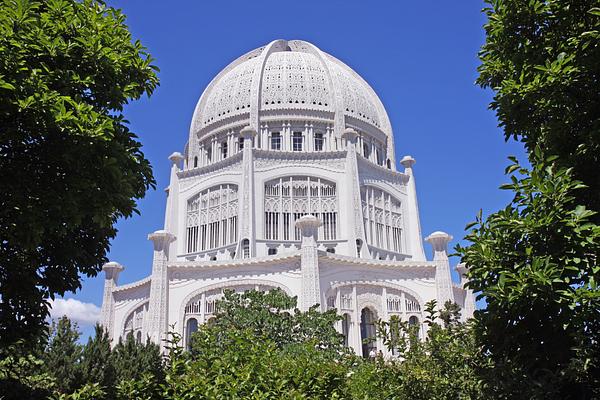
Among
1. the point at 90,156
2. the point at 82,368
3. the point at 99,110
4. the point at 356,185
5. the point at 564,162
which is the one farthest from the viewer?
the point at 356,185

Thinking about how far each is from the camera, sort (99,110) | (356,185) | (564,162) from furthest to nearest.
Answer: (356,185), (99,110), (564,162)

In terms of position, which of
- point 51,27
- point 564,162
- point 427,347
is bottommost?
point 427,347

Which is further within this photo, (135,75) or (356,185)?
(356,185)

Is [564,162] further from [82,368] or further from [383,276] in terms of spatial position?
[383,276]

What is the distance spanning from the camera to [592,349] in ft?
25.7

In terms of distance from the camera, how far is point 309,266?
3378 centimetres

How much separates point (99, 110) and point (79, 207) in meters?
1.96

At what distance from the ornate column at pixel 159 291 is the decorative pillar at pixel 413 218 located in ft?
70.3

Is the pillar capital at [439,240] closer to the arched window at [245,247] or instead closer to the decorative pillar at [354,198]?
the decorative pillar at [354,198]

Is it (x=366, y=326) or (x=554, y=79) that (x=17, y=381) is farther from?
(x=366, y=326)

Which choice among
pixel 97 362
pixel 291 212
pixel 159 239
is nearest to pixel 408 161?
pixel 291 212

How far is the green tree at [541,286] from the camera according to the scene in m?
7.70

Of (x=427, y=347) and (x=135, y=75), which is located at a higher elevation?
(x=135, y=75)

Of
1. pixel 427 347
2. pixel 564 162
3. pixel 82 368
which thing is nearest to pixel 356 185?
pixel 82 368
